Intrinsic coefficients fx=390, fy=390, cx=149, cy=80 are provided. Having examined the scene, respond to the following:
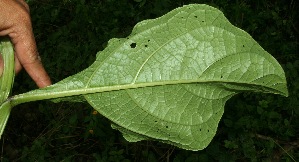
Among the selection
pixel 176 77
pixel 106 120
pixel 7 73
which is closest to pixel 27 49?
pixel 7 73

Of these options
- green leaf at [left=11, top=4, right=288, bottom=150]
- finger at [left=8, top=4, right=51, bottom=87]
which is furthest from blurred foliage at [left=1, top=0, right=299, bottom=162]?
green leaf at [left=11, top=4, right=288, bottom=150]

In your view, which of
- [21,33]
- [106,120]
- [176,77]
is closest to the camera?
[176,77]

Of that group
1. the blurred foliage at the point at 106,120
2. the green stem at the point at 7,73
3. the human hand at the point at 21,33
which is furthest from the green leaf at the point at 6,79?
the blurred foliage at the point at 106,120

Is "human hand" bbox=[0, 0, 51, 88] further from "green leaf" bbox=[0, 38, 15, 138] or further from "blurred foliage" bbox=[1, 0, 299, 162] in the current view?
"blurred foliage" bbox=[1, 0, 299, 162]

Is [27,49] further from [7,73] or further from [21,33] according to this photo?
[7,73]

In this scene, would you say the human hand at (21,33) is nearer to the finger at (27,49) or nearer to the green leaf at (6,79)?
the finger at (27,49)

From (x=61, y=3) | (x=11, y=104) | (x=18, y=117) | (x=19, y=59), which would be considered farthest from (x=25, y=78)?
(x=11, y=104)
